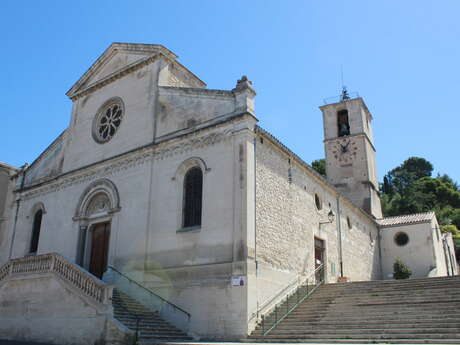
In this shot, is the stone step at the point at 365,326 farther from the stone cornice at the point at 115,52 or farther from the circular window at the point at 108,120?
the stone cornice at the point at 115,52

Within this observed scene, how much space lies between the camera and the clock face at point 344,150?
3466cm

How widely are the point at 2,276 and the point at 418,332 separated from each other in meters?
15.1

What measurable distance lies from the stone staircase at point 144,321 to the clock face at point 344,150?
77.7 ft

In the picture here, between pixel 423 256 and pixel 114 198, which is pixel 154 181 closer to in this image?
pixel 114 198

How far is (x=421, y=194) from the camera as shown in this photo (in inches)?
2009

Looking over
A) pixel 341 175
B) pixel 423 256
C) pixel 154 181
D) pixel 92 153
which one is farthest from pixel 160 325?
pixel 341 175

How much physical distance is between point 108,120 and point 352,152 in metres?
20.8

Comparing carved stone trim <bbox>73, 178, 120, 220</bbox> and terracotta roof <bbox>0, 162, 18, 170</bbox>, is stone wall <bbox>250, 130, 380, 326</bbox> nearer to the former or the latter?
carved stone trim <bbox>73, 178, 120, 220</bbox>

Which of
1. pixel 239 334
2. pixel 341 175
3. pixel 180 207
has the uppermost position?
pixel 341 175

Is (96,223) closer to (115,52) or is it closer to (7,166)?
(115,52)

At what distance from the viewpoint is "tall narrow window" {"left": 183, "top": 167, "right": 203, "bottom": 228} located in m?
16.0

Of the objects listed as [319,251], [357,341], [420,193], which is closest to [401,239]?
[319,251]

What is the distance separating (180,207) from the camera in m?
16.3

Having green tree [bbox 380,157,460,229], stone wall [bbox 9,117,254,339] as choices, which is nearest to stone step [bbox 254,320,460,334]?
stone wall [bbox 9,117,254,339]
